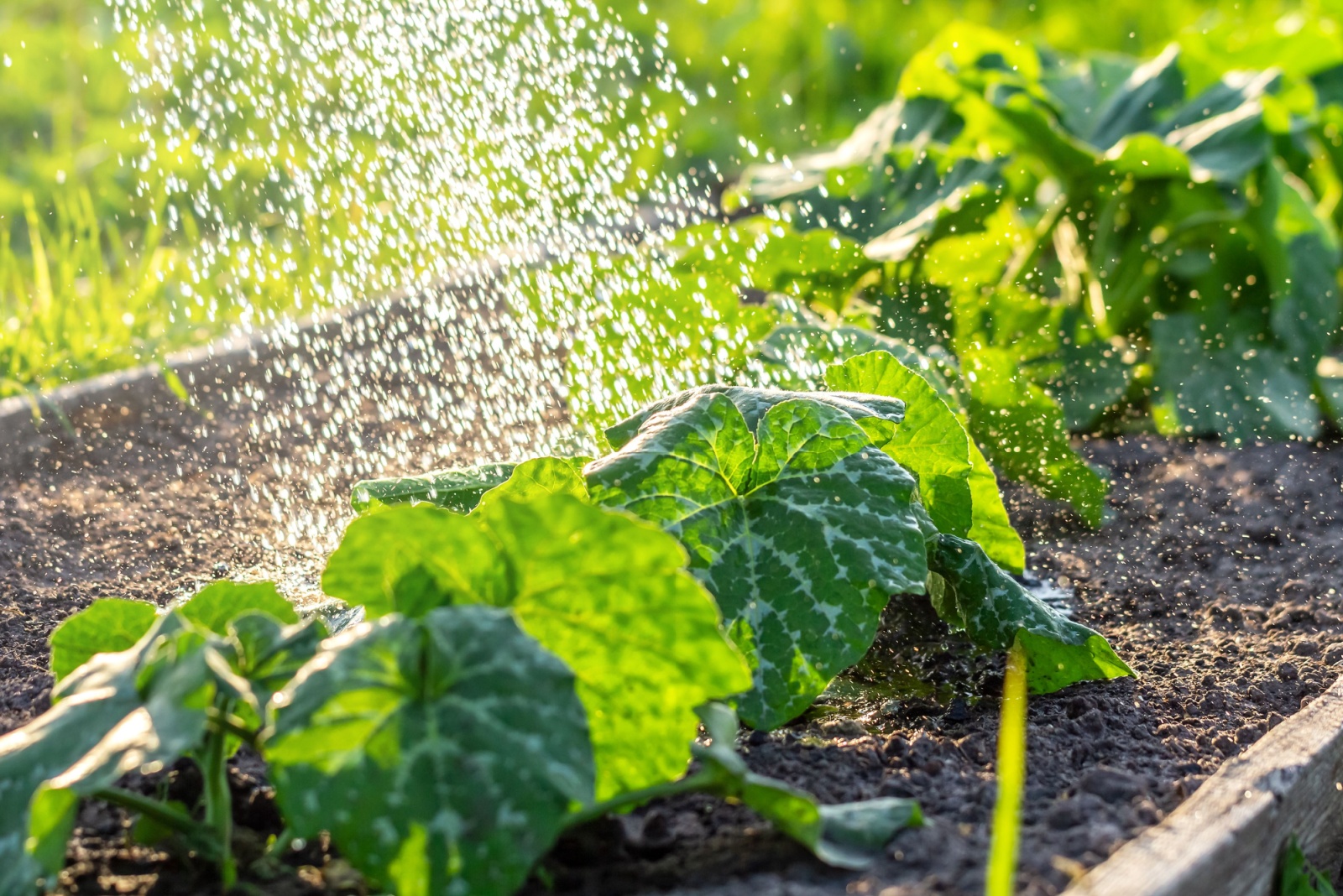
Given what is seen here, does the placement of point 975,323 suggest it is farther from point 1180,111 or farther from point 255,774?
point 255,774

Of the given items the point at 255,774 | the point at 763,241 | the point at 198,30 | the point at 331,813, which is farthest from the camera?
the point at 198,30

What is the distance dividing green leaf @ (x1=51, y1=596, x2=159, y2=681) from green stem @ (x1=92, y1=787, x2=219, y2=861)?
0.18 m

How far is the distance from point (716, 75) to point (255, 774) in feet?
14.6

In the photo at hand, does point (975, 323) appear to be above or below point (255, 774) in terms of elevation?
above

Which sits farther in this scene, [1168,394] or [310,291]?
[310,291]

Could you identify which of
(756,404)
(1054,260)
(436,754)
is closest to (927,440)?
(756,404)

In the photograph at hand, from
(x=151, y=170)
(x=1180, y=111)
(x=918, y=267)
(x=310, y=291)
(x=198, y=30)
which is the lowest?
(x=918, y=267)

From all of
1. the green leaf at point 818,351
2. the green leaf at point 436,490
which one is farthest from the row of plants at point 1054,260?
the green leaf at point 436,490

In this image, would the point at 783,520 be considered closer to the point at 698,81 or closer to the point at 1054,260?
the point at 1054,260

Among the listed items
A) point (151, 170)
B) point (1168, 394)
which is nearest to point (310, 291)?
point (151, 170)

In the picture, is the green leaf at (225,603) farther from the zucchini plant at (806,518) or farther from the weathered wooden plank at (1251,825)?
the weathered wooden plank at (1251,825)

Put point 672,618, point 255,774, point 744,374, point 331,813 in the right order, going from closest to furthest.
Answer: point 331,813, point 672,618, point 255,774, point 744,374

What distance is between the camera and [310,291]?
3.30 metres

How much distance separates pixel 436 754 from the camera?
0.81 metres
